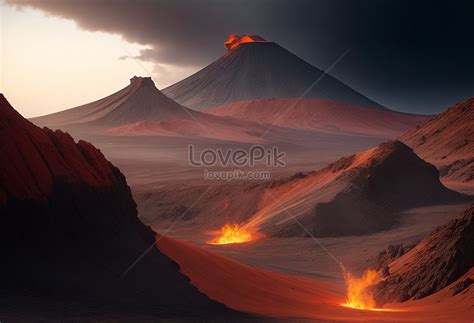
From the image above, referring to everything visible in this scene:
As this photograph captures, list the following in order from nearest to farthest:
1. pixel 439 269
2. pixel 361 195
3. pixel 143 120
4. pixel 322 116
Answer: pixel 439 269, pixel 361 195, pixel 143 120, pixel 322 116

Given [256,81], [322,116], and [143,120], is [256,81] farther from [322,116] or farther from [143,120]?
[143,120]

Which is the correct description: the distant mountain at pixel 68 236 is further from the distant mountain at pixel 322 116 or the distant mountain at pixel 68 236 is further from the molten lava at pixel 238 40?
the molten lava at pixel 238 40

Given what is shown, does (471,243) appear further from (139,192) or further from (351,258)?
(139,192)

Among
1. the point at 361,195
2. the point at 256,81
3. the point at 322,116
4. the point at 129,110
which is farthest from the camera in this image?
the point at 256,81

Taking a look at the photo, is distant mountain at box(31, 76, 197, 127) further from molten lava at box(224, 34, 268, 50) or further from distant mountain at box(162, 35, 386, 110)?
molten lava at box(224, 34, 268, 50)

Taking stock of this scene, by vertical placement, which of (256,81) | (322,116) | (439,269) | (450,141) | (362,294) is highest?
(256,81)

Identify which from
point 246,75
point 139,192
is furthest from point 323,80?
point 139,192

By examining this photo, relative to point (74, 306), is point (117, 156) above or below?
above

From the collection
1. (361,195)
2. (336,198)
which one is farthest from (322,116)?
(336,198)
